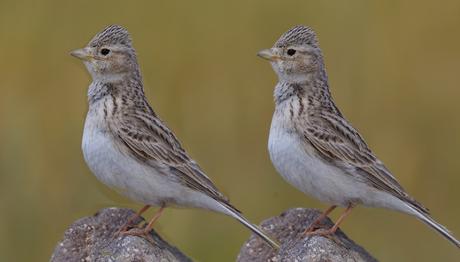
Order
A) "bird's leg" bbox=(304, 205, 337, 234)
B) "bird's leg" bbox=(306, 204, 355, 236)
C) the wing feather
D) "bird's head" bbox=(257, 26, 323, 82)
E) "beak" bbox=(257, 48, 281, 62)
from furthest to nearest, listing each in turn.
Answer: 1. "bird's head" bbox=(257, 26, 323, 82)
2. "beak" bbox=(257, 48, 281, 62)
3. the wing feather
4. "bird's leg" bbox=(304, 205, 337, 234)
5. "bird's leg" bbox=(306, 204, 355, 236)

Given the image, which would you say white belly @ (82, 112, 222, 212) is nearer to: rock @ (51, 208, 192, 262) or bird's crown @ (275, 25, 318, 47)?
rock @ (51, 208, 192, 262)

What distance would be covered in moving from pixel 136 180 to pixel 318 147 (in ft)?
4.22

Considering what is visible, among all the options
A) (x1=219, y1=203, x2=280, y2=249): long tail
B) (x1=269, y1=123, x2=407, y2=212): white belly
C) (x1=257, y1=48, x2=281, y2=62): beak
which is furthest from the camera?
(x1=257, y1=48, x2=281, y2=62): beak

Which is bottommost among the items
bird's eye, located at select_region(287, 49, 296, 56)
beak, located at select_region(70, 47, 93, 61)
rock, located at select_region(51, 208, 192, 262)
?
rock, located at select_region(51, 208, 192, 262)

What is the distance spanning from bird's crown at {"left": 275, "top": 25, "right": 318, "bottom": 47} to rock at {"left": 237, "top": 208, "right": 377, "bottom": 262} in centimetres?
123

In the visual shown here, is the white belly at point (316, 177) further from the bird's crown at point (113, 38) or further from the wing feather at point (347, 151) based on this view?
the bird's crown at point (113, 38)

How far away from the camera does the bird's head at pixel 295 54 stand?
6.87 meters

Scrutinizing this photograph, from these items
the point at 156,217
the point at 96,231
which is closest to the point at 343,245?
the point at 156,217

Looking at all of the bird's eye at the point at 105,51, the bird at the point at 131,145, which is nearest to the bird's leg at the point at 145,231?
the bird at the point at 131,145

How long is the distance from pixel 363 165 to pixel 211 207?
124 centimetres

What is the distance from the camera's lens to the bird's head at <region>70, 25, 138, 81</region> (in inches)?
267

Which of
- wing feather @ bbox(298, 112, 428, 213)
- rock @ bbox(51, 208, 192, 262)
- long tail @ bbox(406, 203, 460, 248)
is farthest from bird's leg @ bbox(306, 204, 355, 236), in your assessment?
rock @ bbox(51, 208, 192, 262)

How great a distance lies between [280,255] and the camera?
5.96 meters

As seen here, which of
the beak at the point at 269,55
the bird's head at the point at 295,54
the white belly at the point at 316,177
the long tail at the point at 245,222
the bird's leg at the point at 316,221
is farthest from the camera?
the bird's head at the point at 295,54
